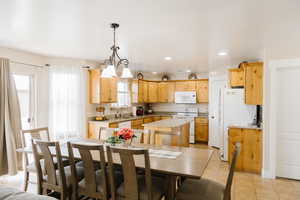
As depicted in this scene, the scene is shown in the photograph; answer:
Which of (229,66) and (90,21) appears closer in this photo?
(90,21)

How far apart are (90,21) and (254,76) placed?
10.9 feet

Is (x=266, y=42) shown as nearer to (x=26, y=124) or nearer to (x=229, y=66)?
(x=229, y=66)

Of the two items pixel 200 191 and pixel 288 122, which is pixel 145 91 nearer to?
pixel 288 122

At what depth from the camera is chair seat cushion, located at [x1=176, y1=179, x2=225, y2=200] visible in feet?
6.23

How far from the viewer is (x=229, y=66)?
217 inches

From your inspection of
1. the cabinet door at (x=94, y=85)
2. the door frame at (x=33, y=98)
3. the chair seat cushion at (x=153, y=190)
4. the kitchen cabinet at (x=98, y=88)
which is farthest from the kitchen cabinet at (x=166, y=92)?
the chair seat cushion at (x=153, y=190)

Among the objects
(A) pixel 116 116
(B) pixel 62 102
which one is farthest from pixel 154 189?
(A) pixel 116 116

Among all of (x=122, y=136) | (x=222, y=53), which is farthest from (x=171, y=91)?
(x=122, y=136)

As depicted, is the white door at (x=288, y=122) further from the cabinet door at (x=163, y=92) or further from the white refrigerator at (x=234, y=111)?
the cabinet door at (x=163, y=92)

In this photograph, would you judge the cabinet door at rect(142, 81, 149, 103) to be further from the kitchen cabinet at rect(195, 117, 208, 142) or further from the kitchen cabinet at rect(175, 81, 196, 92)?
the kitchen cabinet at rect(195, 117, 208, 142)

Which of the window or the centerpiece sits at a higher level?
the window

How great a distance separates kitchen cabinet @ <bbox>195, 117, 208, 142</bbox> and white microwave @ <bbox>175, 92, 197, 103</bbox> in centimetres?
71

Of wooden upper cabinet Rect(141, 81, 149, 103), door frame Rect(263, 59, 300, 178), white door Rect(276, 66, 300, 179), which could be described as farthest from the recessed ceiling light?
wooden upper cabinet Rect(141, 81, 149, 103)

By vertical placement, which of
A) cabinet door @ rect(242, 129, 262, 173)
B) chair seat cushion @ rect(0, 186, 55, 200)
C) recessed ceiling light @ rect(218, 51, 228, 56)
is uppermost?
recessed ceiling light @ rect(218, 51, 228, 56)
